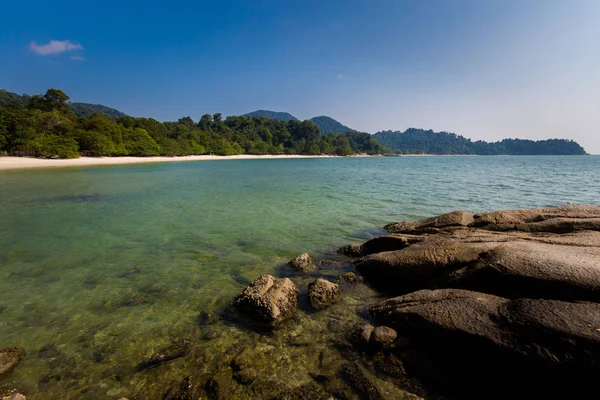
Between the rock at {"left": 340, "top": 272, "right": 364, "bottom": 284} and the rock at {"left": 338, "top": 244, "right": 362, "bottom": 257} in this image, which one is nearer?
the rock at {"left": 340, "top": 272, "right": 364, "bottom": 284}

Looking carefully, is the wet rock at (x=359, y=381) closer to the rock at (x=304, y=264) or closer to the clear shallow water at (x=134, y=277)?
the clear shallow water at (x=134, y=277)

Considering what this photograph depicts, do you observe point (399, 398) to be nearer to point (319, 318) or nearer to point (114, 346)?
point (319, 318)

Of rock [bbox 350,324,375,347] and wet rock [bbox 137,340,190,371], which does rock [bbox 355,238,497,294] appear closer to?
rock [bbox 350,324,375,347]

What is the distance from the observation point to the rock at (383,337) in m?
4.66

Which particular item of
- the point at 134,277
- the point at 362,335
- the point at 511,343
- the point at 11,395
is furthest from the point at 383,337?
the point at 134,277

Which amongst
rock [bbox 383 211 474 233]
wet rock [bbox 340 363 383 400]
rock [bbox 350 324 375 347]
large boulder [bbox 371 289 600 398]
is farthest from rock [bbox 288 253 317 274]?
rock [bbox 383 211 474 233]

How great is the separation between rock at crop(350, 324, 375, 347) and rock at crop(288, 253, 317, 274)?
3.06 metres

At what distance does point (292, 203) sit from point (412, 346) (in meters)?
14.9

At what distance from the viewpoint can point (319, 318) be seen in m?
5.75

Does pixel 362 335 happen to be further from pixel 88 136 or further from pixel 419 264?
pixel 88 136

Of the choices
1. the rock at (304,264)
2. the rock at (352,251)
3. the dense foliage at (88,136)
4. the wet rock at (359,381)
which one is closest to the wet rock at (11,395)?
the wet rock at (359,381)

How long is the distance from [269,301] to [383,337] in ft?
7.75

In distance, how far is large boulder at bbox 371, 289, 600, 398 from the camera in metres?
3.34

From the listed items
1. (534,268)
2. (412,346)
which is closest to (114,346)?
(412,346)
